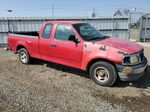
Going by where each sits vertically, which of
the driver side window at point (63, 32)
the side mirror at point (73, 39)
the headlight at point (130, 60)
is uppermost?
the driver side window at point (63, 32)

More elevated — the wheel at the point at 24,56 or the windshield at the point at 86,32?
the windshield at the point at 86,32

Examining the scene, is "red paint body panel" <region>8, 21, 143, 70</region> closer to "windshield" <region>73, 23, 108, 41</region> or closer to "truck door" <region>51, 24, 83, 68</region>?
"truck door" <region>51, 24, 83, 68</region>

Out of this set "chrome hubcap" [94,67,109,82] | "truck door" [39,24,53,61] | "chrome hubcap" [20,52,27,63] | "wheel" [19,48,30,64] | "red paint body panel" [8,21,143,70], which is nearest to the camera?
"red paint body panel" [8,21,143,70]

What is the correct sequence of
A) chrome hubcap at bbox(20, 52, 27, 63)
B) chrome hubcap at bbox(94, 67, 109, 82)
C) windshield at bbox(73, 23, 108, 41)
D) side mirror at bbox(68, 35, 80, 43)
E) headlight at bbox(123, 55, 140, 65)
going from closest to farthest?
headlight at bbox(123, 55, 140, 65), chrome hubcap at bbox(94, 67, 109, 82), side mirror at bbox(68, 35, 80, 43), windshield at bbox(73, 23, 108, 41), chrome hubcap at bbox(20, 52, 27, 63)

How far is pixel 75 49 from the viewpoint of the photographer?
14.3 ft

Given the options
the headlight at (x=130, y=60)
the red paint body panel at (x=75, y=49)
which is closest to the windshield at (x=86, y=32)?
the red paint body panel at (x=75, y=49)

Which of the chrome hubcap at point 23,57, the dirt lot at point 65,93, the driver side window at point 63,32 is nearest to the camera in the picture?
the dirt lot at point 65,93

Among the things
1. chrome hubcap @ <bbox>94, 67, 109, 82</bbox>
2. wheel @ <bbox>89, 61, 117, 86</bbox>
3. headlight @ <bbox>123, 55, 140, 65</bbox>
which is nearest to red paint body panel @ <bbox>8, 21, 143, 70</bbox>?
headlight @ <bbox>123, 55, 140, 65</bbox>

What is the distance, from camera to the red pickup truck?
373cm

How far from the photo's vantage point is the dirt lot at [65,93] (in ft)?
10.4

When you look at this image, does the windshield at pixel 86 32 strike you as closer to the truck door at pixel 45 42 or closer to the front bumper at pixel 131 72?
the truck door at pixel 45 42

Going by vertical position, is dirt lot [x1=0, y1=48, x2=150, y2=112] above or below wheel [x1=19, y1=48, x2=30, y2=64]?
below

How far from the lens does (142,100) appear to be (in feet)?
11.3

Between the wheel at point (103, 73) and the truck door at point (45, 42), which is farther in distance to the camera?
the truck door at point (45, 42)
